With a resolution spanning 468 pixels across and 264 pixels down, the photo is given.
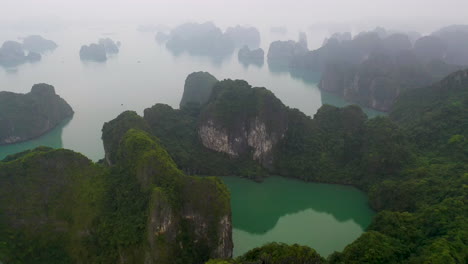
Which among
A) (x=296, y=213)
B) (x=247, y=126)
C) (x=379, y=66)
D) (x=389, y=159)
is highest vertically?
(x=379, y=66)

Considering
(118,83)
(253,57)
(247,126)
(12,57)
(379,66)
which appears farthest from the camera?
(253,57)

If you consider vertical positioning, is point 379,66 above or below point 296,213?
above

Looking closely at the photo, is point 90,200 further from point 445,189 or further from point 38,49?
point 38,49

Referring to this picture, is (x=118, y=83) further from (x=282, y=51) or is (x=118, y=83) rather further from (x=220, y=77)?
(x=282, y=51)

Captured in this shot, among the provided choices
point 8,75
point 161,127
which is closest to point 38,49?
point 8,75

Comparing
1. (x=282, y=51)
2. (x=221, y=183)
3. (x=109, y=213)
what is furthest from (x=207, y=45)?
(x=109, y=213)

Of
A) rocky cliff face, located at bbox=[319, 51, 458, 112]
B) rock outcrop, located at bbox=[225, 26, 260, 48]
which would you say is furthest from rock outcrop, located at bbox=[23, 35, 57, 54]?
rocky cliff face, located at bbox=[319, 51, 458, 112]
